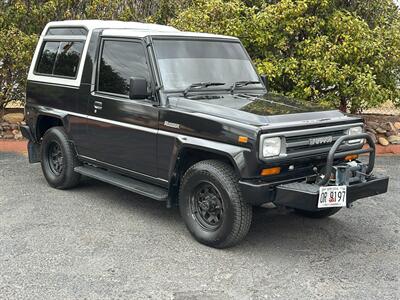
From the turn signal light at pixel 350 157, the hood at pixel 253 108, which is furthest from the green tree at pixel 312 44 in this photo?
the turn signal light at pixel 350 157

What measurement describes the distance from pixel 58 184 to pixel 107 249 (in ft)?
7.19

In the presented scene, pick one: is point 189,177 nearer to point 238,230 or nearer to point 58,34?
point 238,230

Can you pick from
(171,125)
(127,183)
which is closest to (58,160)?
(127,183)

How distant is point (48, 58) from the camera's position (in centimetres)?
668

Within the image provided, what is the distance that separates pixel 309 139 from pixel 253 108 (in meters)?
0.59

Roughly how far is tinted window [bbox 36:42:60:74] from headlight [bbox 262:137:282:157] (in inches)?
140

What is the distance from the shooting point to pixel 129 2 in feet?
33.1

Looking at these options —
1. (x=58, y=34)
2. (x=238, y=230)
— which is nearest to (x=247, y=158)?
(x=238, y=230)

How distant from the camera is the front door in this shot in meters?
5.17

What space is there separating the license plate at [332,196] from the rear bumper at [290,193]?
0.16ft

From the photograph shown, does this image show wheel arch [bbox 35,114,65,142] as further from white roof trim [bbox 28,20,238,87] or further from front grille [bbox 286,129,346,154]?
front grille [bbox 286,129,346,154]

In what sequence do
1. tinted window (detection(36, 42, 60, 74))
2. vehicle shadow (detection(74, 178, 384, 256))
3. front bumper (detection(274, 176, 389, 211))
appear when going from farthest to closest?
tinted window (detection(36, 42, 60, 74)) < vehicle shadow (detection(74, 178, 384, 256)) < front bumper (detection(274, 176, 389, 211))

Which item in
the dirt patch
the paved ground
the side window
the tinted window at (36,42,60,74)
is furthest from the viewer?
the dirt patch

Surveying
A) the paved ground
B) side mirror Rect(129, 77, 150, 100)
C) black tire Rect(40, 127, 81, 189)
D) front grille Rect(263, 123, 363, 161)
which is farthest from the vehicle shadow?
side mirror Rect(129, 77, 150, 100)
